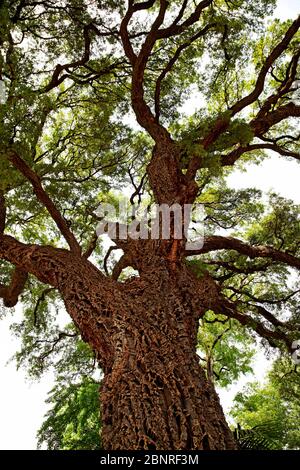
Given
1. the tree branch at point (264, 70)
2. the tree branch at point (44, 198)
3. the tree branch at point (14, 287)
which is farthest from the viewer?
the tree branch at point (264, 70)

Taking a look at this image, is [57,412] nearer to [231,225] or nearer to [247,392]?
[231,225]

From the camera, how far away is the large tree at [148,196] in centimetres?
328

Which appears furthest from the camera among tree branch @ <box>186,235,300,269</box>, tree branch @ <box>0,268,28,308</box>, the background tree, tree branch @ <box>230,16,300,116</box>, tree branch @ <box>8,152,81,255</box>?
the background tree

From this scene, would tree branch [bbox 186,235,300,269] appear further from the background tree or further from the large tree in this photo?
the background tree

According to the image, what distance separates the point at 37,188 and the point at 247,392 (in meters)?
13.4

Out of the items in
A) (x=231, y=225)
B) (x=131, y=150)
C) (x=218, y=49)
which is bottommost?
(x=231, y=225)

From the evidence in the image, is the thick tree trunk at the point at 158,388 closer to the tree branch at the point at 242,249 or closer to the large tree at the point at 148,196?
Answer: the large tree at the point at 148,196

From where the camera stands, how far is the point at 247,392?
50.2 feet

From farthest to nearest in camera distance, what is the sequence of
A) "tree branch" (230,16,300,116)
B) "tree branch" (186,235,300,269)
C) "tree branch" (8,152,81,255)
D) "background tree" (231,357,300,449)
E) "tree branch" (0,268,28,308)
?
1. "background tree" (231,357,300,449)
2. "tree branch" (230,16,300,116)
3. "tree branch" (186,235,300,269)
4. "tree branch" (0,268,28,308)
5. "tree branch" (8,152,81,255)

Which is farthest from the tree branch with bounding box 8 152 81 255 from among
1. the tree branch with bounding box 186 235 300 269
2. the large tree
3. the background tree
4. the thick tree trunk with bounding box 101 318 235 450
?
the background tree

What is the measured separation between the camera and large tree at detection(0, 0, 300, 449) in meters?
3.28

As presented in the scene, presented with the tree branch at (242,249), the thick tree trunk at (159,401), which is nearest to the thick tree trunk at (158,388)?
the thick tree trunk at (159,401)
